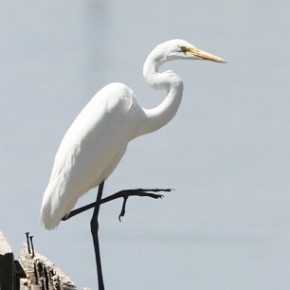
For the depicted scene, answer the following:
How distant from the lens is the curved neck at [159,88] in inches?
371

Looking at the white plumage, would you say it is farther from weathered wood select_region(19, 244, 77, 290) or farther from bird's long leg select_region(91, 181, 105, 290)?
weathered wood select_region(19, 244, 77, 290)

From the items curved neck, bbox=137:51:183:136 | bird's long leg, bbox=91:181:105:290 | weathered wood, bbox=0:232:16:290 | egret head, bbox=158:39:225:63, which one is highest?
egret head, bbox=158:39:225:63

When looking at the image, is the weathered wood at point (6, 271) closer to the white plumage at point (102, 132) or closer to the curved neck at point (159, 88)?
the white plumage at point (102, 132)

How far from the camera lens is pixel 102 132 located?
936 cm

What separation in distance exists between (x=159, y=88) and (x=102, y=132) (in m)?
0.37

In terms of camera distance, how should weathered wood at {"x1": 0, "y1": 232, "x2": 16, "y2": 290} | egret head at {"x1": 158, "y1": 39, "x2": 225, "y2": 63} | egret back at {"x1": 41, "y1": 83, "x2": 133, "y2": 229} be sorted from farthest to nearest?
1. egret head at {"x1": 158, "y1": 39, "x2": 225, "y2": 63}
2. egret back at {"x1": 41, "y1": 83, "x2": 133, "y2": 229}
3. weathered wood at {"x1": 0, "y1": 232, "x2": 16, "y2": 290}

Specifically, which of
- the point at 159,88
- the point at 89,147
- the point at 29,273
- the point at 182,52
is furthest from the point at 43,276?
the point at 182,52

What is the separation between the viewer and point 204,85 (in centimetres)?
2042

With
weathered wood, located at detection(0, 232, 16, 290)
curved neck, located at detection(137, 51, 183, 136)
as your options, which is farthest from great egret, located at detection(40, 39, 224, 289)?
weathered wood, located at detection(0, 232, 16, 290)

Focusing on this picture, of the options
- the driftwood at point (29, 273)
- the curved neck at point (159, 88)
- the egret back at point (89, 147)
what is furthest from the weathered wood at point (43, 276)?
the curved neck at point (159, 88)

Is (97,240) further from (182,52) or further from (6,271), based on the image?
(6,271)

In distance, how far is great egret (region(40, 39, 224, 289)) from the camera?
9250mm

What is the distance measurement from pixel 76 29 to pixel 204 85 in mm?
8159

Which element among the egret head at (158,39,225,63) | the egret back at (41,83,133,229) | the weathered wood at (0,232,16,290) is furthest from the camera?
the egret head at (158,39,225,63)
